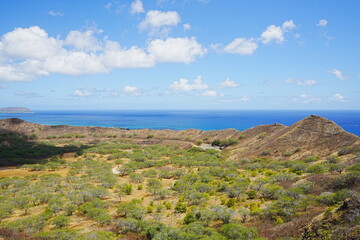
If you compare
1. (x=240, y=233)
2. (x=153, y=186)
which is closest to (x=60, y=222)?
(x=153, y=186)

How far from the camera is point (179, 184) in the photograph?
30078 millimetres

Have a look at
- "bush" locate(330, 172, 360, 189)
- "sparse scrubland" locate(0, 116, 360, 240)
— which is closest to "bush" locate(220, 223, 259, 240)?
"sparse scrubland" locate(0, 116, 360, 240)

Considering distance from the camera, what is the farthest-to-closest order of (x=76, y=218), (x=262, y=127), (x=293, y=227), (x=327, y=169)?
(x=262, y=127), (x=327, y=169), (x=76, y=218), (x=293, y=227)

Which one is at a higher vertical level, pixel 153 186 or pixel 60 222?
pixel 60 222

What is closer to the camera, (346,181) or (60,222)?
(60,222)

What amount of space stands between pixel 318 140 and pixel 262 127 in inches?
940

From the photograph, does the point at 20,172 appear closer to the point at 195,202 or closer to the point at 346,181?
the point at 195,202

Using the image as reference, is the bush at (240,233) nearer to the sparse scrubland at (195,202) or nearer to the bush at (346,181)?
the sparse scrubland at (195,202)

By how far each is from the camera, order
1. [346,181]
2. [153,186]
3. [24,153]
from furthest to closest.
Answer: [24,153]
[153,186]
[346,181]

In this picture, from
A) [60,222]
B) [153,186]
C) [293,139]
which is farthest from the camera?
[293,139]

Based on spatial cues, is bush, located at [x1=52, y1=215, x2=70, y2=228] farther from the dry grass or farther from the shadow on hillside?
the shadow on hillside

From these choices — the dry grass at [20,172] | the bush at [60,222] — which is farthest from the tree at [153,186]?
the dry grass at [20,172]

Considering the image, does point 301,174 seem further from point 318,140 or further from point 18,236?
point 18,236

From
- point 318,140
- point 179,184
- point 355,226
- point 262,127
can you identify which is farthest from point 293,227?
point 262,127
